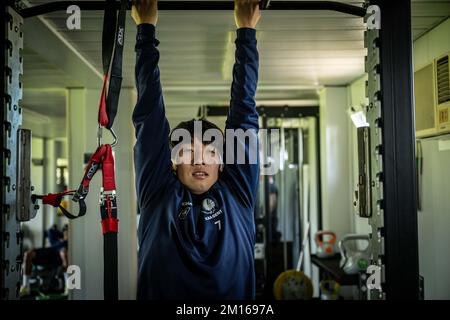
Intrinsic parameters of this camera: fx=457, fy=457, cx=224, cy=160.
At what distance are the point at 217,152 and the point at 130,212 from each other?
10.6ft

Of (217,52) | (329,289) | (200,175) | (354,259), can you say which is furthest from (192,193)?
(329,289)

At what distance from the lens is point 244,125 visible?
1537 mm

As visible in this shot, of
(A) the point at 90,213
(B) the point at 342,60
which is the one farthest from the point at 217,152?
(A) the point at 90,213

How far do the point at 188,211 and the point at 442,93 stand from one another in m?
1.85

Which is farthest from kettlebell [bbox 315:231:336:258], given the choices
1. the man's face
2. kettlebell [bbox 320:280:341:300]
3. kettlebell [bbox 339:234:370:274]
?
the man's face

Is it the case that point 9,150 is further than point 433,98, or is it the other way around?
point 433,98

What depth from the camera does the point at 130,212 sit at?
4578mm

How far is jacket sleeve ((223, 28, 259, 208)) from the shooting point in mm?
1506

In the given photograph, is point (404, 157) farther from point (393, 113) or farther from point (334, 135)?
point (334, 135)

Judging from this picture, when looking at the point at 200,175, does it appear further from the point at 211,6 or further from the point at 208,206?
the point at 211,6

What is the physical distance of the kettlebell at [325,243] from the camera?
14.8ft

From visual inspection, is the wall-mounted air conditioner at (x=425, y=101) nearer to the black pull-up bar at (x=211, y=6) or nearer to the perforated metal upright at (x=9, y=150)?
the black pull-up bar at (x=211, y=6)

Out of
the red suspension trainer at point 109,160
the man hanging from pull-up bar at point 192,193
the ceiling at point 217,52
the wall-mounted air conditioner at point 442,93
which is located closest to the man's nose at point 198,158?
the man hanging from pull-up bar at point 192,193

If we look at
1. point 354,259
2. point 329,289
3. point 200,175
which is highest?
point 200,175
